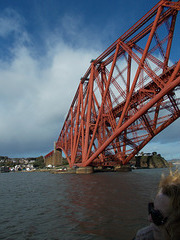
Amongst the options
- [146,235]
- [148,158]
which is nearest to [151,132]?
[146,235]

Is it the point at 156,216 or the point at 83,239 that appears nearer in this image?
the point at 156,216

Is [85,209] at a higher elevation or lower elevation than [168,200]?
lower

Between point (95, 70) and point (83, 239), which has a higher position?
point (95, 70)

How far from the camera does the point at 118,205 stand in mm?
7781

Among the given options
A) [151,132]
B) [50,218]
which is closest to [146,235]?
[50,218]

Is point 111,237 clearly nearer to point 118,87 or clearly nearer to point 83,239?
point 83,239

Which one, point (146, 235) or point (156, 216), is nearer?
point (156, 216)

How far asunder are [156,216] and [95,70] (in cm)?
2981

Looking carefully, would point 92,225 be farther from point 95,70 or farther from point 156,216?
point 95,70

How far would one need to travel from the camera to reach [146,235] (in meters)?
A: 1.41

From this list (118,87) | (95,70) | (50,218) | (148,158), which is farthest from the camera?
(148,158)

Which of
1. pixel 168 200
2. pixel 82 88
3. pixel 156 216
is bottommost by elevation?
pixel 156 216

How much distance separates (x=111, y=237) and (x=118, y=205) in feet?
10.9

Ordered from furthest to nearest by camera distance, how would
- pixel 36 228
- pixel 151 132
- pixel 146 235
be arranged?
pixel 151 132, pixel 36 228, pixel 146 235
